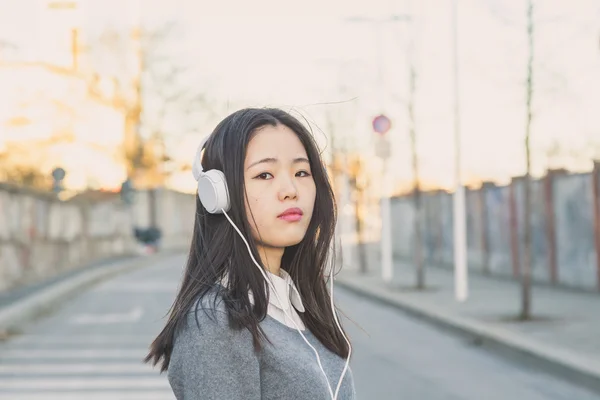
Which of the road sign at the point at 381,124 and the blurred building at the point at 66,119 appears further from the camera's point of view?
the blurred building at the point at 66,119

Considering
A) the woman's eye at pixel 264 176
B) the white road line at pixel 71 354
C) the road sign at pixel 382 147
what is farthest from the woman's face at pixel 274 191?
the road sign at pixel 382 147

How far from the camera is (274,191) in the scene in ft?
7.76

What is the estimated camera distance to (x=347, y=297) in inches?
878

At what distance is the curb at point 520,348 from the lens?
392 inches

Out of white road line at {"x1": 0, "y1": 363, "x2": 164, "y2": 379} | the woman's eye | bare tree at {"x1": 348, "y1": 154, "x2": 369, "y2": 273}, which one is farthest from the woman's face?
bare tree at {"x1": 348, "y1": 154, "x2": 369, "y2": 273}

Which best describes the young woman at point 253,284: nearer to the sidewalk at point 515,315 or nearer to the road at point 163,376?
the road at point 163,376

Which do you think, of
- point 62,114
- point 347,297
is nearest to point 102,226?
point 62,114

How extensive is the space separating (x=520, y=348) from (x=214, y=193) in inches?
382

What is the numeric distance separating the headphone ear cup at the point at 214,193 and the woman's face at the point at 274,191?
0.05 m

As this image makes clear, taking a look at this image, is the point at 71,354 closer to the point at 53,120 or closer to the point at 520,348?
the point at 520,348

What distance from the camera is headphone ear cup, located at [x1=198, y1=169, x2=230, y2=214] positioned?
2.36m

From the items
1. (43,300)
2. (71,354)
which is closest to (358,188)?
(43,300)

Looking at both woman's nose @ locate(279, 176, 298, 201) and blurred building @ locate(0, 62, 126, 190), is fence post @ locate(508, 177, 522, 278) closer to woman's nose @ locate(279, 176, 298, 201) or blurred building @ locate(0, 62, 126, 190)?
woman's nose @ locate(279, 176, 298, 201)

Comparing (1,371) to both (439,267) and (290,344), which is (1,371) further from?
(439,267)
